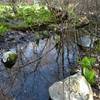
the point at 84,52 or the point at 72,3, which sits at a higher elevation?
the point at 72,3

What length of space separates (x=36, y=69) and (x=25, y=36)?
9.25ft

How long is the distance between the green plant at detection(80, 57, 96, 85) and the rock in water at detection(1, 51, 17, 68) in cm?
170

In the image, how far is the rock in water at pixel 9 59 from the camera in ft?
21.6

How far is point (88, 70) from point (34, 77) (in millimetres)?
1210

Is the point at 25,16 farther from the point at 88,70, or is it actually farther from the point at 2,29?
the point at 88,70

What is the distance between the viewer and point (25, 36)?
904 centimetres

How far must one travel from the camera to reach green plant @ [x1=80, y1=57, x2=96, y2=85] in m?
5.62

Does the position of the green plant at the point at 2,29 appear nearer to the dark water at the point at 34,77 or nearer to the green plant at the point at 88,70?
the dark water at the point at 34,77

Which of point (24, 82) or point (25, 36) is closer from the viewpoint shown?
point (24, 82)

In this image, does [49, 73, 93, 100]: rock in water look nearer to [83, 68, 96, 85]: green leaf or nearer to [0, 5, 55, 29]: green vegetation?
[83, 68, 96, 85]: green leaf

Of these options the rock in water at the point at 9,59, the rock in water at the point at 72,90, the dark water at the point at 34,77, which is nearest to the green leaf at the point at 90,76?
the rock in water at the point at 72,90

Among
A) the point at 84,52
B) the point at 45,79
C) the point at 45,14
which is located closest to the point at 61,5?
the point at 45,14

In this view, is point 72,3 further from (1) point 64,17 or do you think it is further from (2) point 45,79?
(2) point 45,79

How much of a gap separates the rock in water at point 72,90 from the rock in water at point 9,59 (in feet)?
5.88
